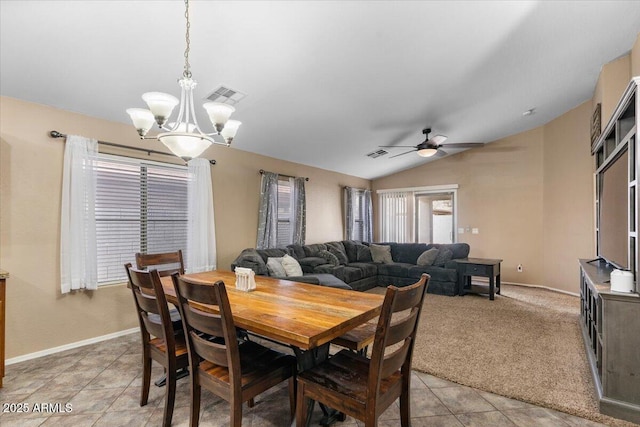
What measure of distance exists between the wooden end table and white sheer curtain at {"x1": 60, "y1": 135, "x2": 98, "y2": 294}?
535cm

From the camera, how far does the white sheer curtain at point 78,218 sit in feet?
10.1

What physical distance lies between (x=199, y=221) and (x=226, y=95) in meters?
1.76

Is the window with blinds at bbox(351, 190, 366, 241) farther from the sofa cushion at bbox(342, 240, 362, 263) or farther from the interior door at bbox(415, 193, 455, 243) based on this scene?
the interior door at bbox(415, 193, 455, 243)

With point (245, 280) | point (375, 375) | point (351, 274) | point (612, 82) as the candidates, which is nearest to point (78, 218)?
point (245, 280)

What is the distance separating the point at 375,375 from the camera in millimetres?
1400

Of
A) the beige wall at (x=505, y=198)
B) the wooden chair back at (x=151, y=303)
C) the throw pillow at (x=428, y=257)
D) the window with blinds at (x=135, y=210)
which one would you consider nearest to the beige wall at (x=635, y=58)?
the beige wall at (x=505, y=198)

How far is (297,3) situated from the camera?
2.21 m

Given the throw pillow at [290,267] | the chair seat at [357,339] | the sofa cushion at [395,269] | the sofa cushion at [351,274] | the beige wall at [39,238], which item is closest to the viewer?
the chair seat at [357,339]

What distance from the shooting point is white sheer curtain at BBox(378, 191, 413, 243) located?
7750 mm

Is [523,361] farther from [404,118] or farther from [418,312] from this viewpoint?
[404,118]

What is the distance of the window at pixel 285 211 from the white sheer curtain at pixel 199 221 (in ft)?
5.02

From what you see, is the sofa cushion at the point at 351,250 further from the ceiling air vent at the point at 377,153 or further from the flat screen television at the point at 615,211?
the flat screen television at the point at 615,211

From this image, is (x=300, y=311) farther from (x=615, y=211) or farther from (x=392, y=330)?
(x=615, y=211)

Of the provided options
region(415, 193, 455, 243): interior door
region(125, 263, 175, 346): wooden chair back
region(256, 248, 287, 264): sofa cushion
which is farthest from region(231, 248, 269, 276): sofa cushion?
region(415, 193, 455, 243): interior door
